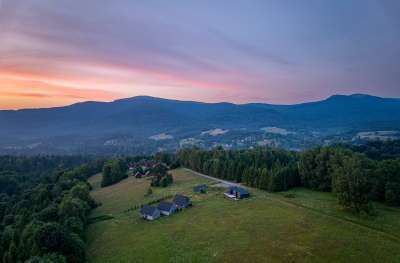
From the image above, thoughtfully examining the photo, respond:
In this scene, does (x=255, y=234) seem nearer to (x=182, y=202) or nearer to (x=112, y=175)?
(x=182, y=202)

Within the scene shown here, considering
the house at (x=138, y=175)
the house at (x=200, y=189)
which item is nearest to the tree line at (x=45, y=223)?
the house at (x=138, y=175)

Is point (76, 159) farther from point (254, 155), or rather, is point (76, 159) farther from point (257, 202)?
point (257, 202)

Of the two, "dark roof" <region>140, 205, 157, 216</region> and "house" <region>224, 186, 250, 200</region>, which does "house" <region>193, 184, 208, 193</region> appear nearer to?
"house" <region>224, 186, 250, 200</region>

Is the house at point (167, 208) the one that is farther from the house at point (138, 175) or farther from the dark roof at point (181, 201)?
the house at point (138, 175)

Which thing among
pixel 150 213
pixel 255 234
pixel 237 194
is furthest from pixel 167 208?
pixel 255 234

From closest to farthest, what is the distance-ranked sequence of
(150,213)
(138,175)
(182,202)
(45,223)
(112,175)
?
1. (45,223)
2. (150,213)
3. (182,202)
4. (138,175)
5. (112,175)
